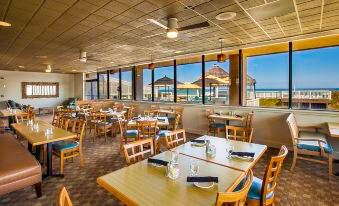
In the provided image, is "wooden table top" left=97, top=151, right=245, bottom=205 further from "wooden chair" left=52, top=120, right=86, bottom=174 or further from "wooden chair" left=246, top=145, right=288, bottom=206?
"wooden chair" left=52, top=120, right=86, bottom=174

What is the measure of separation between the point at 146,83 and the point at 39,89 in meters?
8.28

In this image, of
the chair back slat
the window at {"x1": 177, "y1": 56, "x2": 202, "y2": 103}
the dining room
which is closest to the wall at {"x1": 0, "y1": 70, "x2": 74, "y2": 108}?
the dining room

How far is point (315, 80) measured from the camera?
8.91m

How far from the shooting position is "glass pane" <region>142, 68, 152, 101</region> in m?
9.09

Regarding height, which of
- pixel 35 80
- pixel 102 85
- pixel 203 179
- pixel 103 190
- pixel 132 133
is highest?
pixel 35 80

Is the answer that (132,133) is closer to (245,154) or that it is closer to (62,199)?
(245,154)

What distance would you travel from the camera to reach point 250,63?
272 inches

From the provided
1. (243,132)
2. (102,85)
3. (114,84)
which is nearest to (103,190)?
(243,132)

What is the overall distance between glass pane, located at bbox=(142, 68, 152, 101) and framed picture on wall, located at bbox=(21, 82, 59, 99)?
7620 mm

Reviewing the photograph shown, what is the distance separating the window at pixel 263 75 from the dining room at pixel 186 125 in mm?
57

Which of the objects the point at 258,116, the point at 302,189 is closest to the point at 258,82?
the point at 258,116

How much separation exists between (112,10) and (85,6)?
43cm

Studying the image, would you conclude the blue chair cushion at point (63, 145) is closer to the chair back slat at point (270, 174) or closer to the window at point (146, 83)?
the chair back slat at point (270, 174)

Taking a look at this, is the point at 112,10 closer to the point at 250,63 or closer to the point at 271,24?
the point at 271,24
